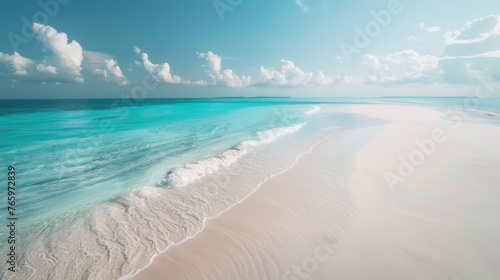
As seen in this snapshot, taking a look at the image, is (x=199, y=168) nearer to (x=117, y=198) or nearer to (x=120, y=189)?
(x=120, y=189)

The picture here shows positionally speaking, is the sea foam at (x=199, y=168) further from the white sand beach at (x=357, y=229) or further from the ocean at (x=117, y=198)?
the white sand beach at (x=357, y=229)

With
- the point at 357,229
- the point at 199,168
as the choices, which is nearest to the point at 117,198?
the point at 199,168

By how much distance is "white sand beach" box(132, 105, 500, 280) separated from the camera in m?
4.06

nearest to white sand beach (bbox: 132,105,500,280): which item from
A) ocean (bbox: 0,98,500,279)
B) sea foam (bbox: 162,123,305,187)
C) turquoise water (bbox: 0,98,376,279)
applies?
ocean (bbox: 0,98,500,279)

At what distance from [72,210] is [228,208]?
4874mm

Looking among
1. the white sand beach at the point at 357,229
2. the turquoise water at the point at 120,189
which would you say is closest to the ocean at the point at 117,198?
the turquoise water at the point at 120,189

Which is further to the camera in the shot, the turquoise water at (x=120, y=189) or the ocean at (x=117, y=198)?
the turquoise water at (x=120, y=189)

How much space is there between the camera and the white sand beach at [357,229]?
13.3ft

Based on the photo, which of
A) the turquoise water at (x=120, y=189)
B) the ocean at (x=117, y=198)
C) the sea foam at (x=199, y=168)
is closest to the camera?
the ocean at (x=117, y=198)

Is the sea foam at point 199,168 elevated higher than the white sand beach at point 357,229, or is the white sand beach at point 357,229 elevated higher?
the sea foam at point 199,168

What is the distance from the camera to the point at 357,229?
17.1 feet

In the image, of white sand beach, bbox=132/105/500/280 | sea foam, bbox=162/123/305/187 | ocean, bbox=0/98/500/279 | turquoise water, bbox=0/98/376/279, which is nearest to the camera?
white sand beach, bbox=132/105/500/280

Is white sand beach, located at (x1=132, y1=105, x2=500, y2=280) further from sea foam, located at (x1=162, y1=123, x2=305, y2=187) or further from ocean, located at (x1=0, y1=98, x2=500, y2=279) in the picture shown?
sea foam, located at (x1=162, y1=123, x2=305, y2=187)

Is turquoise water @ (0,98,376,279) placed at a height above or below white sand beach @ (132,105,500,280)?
above
